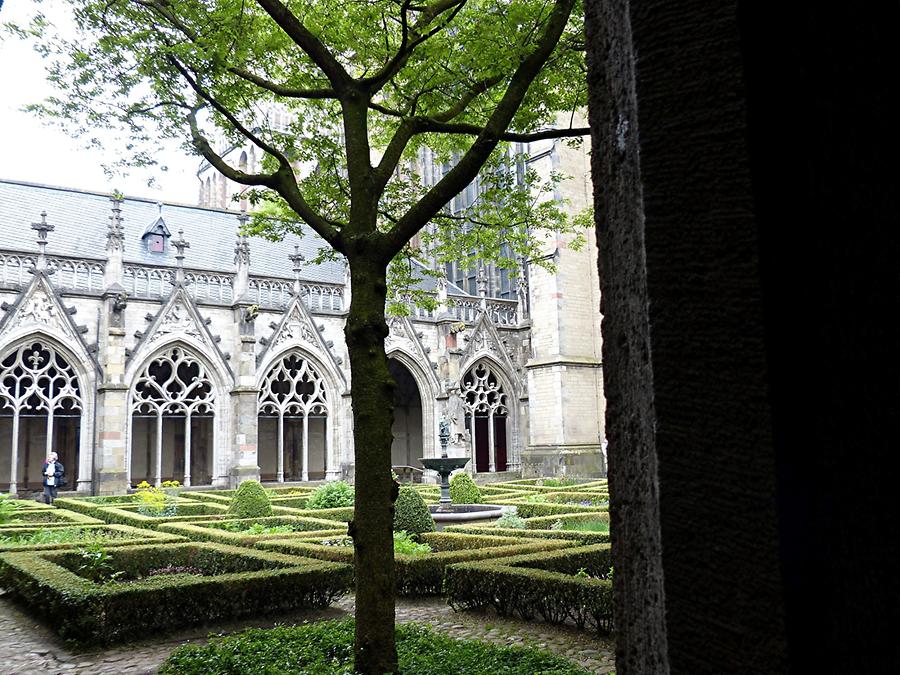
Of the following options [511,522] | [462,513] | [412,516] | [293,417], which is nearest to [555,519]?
[511,522]

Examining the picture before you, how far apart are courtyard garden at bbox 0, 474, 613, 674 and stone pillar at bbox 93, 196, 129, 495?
27.7ft

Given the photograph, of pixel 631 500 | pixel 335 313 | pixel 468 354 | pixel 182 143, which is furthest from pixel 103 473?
pixel 631 500

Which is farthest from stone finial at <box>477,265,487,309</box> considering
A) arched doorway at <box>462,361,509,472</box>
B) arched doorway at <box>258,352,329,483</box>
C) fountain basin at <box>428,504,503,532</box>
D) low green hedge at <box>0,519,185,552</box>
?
low green hedge at <box>0,519,185,552</box>

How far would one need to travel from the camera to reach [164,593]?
6.23 meters

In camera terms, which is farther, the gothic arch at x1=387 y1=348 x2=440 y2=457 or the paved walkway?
the gothic arch at x1=387 y1=348 x2=440 y2=457

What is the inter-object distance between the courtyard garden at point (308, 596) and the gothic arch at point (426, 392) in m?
13.3

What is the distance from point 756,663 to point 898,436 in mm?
342

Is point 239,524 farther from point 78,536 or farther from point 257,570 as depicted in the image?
point 257,570

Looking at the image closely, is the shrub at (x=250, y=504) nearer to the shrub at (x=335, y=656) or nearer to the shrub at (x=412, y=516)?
the shrub at (x=412, y=516)

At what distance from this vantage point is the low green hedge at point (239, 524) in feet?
31.2

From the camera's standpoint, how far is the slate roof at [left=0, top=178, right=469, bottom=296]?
2091cm

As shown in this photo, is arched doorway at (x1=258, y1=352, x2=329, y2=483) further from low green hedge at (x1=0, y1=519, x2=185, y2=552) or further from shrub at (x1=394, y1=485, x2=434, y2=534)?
shrub at (x1=394, y1=485, x2=434, y2=534)

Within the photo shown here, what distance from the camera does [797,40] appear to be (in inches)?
44.8

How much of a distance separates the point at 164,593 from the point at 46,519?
7555 millimetres
